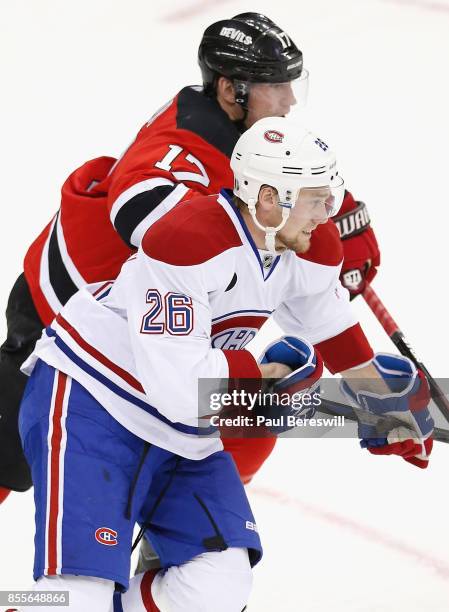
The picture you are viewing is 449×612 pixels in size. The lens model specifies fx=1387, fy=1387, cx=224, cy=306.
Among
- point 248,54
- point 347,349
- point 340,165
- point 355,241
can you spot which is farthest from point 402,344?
point 340,165

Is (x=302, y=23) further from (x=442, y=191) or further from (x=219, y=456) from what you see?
(x=219, y=456)

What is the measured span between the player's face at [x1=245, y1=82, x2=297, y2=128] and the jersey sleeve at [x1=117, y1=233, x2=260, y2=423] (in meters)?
0.68

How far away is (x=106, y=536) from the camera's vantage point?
2.54 meters

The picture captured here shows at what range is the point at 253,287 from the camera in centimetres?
264

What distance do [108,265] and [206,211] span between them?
1.84 feet

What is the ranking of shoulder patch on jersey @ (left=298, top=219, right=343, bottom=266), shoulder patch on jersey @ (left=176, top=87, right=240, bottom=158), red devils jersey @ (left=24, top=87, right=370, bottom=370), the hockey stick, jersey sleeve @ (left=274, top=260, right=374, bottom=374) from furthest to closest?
Answer: the hockey stick < shoulder patch on jersey @ (left=176, top=87, right=240, bottom=158) < red devils jersey @ (left=24, top=87, right=370, bottom=370) < jersey sleeve @ (left=274, top=260, right=374, bottom=374) < shoulder patch on jersey @ (left=298, top=219, right=343, bottom=266)

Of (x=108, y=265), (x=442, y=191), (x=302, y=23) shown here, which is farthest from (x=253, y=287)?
(x=302, y=23)

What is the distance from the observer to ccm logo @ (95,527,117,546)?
253 cm

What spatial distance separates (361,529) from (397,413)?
1.94 ft

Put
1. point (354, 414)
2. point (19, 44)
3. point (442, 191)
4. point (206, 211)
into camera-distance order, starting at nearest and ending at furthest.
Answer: point (206, 211) → point (354, 414) → point (442, 191) → point (19, 44)

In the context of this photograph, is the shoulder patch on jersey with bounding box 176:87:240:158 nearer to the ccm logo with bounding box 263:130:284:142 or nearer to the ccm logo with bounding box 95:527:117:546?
the ccm logo with bounding box 263:130:284:142

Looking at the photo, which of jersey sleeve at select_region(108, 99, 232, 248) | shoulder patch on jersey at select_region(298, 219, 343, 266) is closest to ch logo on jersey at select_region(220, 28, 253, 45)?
jersey sleeve at select_region(108, 99, 232, 248)

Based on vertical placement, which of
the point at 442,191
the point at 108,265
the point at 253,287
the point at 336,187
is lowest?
the point at 442,191

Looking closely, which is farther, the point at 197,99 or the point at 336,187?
the point at 197,99
